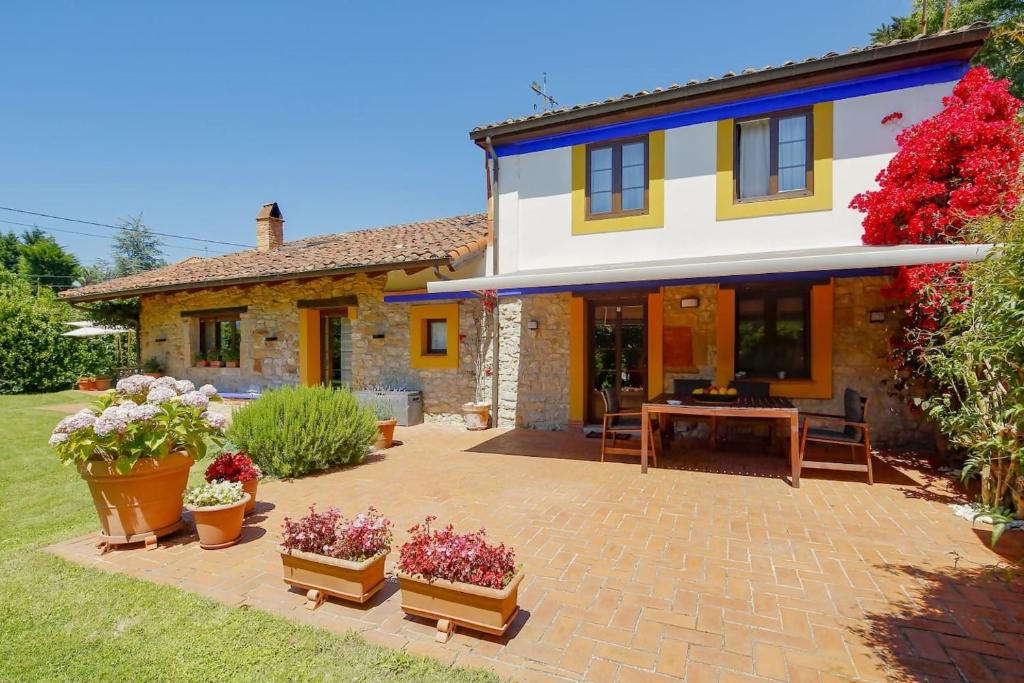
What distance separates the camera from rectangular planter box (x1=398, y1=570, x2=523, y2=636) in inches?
106

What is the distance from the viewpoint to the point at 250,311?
1313cm

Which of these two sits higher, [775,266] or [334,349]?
[775,266]

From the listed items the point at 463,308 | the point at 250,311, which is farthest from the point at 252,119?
the point at 463,308

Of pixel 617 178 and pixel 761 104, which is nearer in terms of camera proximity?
pixel 761 104

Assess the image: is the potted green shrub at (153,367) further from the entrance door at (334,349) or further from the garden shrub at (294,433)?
the garden shrub at (294,433)

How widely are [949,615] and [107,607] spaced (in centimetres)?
565

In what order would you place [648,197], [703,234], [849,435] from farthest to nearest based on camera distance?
[648,197] → [703,234] → [849,435]

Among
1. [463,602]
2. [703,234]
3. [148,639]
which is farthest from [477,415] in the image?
[148,639]

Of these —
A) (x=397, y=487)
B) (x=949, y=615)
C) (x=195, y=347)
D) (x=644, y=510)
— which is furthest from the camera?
(x=195, y=347)

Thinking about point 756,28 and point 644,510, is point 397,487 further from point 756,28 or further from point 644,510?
point 756,28

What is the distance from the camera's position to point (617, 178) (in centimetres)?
881

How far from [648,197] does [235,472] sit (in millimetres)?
7705

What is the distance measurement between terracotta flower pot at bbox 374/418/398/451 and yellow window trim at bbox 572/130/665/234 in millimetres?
5059

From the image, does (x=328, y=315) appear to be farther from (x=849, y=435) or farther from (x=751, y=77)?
(x=849, y=435)
